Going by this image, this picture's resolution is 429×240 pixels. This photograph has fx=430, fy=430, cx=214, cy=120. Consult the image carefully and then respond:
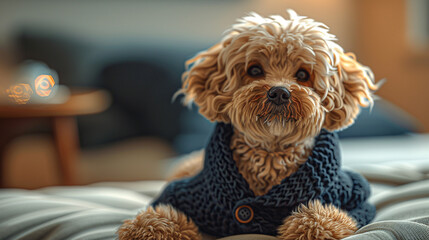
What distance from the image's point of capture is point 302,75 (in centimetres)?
78

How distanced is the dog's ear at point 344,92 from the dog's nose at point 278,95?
11 centimetres

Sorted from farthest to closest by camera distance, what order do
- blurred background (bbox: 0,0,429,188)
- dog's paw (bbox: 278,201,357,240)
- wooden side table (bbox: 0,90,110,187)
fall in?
blurred background (bbox: 0,0,429,188) → wooden side table (bbox: 0,90,110,187) → dog's paw (bbox: 278,201,357,240)

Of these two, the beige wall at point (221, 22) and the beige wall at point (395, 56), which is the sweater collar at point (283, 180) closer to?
the beige wall at point (221, 22)

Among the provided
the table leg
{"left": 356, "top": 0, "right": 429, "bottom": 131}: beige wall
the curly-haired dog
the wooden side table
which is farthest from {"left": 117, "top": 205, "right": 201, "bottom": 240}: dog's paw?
{"left": 356, "top": 0, "right": 429, "bottom": 131}: beige wall

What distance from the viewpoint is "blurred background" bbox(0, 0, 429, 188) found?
2.76 meters

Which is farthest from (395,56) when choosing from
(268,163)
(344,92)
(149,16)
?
(268,163)

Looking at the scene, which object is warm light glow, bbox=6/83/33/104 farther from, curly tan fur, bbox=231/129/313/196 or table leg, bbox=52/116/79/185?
curly tan fur, bbox=231/129/313/196

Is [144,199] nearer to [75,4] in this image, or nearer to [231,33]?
[231,33]

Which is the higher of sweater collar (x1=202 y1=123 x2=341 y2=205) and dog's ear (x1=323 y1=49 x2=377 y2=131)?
dog's ear (x1=323 y1=49 x2=377 y2=131)

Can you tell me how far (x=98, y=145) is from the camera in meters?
2.81

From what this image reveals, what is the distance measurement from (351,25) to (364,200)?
9.54 ft

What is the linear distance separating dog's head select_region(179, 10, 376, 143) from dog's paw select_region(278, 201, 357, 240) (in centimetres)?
13

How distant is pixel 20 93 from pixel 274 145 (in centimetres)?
163

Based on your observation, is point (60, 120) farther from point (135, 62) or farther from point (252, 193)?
point (252, 193)
